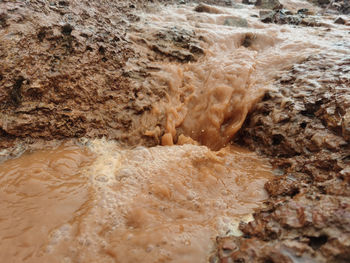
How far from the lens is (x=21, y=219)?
1.84 meters

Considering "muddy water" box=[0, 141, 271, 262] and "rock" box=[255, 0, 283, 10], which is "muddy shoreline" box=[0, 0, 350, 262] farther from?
"rock" box=[255, 0, 283, 10]

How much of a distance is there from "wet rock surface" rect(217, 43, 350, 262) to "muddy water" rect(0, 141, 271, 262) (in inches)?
9.1

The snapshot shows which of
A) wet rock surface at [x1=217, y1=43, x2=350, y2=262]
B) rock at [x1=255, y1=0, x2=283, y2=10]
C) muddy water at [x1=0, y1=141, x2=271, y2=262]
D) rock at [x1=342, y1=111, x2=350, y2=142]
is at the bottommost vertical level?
muddy water at [x1=0, y1=141, x2=271, y2=262]

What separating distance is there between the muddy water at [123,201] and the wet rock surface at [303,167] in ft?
0.76

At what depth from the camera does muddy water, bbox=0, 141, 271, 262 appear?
167cm

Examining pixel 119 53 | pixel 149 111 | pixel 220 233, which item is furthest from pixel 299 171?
pixel 119 53

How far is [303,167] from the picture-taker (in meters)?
2.45

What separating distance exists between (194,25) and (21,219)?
4.83 meters

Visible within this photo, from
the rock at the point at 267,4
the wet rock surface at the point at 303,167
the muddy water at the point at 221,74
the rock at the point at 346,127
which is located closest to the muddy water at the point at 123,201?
the wet rock surface at the point at 303,167

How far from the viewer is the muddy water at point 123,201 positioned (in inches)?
65.7

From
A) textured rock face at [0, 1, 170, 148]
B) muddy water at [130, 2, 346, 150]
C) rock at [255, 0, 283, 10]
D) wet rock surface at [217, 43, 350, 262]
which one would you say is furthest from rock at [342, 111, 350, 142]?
rock at [255, 0, 283, 10]

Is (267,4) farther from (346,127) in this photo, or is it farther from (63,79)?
(63,79)

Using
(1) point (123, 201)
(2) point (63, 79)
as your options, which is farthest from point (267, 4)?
(1) point (123, 201)

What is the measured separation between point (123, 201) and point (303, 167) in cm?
185
